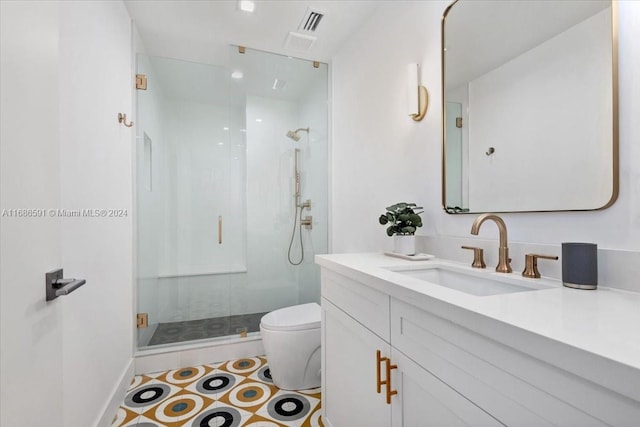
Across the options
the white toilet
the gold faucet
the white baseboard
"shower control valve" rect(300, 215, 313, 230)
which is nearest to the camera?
the gold faucet

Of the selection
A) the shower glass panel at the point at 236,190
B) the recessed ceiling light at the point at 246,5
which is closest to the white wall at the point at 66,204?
the shower glass panel at the point at 236,190

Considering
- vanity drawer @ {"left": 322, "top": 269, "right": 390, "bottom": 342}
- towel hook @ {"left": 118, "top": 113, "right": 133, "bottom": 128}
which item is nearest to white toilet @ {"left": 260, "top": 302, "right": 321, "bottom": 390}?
vanity drawer @ {"left": 322, "top": 269, "right": 390, "bottom": 342}

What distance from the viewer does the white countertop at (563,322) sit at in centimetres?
42

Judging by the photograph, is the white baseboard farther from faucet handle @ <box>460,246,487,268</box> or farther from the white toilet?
faucet handle @ <box>460,246,487,268</box>

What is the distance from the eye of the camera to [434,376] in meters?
0.74

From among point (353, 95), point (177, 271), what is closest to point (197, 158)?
point (177, 271)

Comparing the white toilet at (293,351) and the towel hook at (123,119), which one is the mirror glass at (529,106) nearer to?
the white toilet at (293,351)

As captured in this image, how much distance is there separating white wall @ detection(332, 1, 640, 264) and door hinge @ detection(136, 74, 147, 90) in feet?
4.94

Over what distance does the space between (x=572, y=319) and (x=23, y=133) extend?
1266mm

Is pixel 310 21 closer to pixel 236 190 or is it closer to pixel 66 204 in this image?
pixel 236 190

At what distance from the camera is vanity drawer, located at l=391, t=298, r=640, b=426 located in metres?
0.43

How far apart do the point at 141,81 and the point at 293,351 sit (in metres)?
2.25

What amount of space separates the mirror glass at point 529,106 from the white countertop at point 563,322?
327mm

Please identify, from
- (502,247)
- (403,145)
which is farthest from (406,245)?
(403,145)
